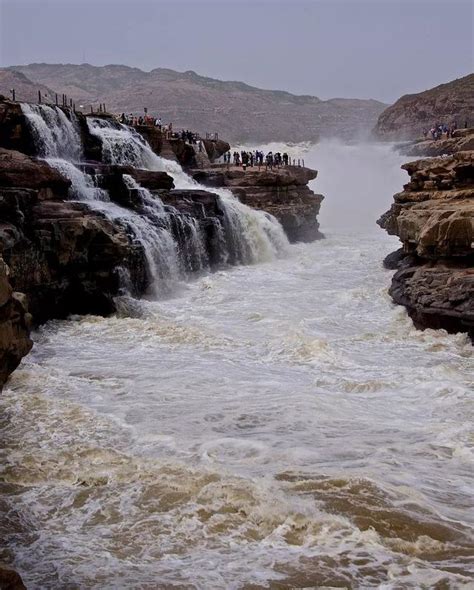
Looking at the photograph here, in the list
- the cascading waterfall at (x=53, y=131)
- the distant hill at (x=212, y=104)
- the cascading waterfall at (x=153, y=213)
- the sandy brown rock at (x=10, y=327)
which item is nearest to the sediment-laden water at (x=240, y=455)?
the sandy brown rock at (x=10, y=327)

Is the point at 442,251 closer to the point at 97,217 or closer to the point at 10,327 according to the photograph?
the point at 97,217

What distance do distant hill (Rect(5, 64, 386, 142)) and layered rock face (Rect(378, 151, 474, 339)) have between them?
57.3 m

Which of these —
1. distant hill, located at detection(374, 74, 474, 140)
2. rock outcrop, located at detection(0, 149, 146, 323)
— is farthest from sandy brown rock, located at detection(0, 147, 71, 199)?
distant hill, located at detection(374, 74, 474, 140)

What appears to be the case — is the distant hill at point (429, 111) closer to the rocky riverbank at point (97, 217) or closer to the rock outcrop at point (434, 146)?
the rock outcrop at point (434, 146)

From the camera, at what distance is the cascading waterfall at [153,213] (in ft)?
53.0

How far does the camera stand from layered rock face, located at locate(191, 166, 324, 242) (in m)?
24.8

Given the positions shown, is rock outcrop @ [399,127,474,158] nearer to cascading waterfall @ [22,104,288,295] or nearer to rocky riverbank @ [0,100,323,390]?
rocky riverbank @ [0,100,323,390]

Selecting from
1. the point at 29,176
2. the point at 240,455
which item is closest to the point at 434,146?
the point at 29,176

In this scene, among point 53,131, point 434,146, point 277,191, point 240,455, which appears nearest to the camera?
point 240,455

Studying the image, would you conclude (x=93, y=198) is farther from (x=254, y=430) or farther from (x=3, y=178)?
(x=254, y=430)

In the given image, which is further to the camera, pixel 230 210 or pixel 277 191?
pixel 277 191

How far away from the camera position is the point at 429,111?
59281 millimetres

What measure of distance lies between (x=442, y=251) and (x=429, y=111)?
5235 cm

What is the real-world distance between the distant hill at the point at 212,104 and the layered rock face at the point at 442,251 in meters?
57.3
